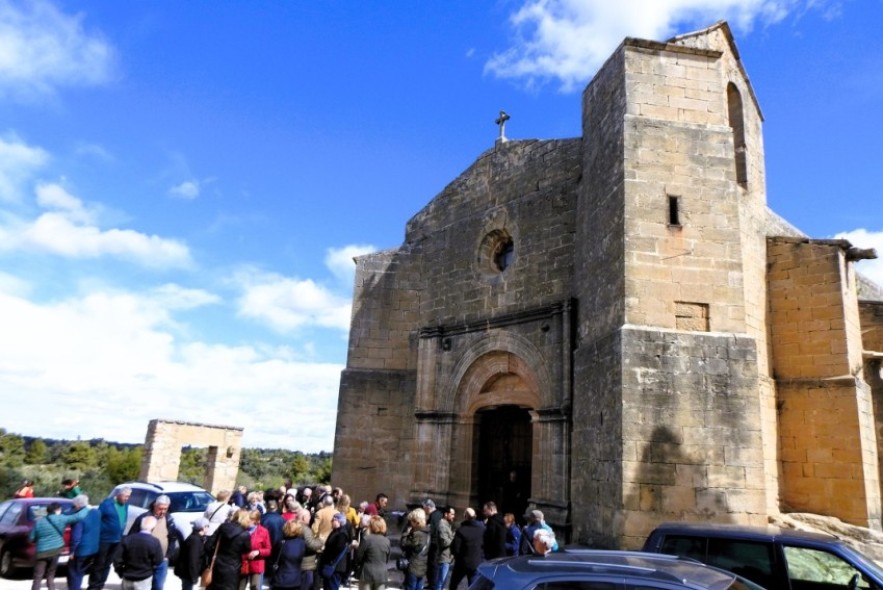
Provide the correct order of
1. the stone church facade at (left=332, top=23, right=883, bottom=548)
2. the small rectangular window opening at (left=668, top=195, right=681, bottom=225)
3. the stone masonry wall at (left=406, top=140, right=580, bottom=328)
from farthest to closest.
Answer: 1. the stone masonry wall at (left=406, top=140, right=580, bottom=328)
2. the small rectangular window opening at (left=668, top=195, right=681, bottom=225)
3. the stone church facade at (left=332, top=23, right=883, bottom=548)

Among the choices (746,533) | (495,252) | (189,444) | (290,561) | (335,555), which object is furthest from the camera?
(189,444)

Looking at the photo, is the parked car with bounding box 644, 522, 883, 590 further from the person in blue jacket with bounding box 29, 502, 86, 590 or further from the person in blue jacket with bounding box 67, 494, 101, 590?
the person in blue jacket with bounding box 29, 502, 86, 590

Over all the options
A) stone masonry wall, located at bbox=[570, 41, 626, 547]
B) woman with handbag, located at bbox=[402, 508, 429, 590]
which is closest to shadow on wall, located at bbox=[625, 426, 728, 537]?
stone masonry wall, located at bbox=[570, 41, 626, 547]

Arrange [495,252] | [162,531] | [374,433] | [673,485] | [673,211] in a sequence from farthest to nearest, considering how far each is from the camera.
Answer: [374,433] → [495,252] → [673,211] → [673,485] → [162,531]

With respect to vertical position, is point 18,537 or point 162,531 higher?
point 162,531

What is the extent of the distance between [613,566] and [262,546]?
4.25m

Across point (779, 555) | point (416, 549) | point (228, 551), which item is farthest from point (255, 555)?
point (779, 555)

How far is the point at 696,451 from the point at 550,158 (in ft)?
20.6

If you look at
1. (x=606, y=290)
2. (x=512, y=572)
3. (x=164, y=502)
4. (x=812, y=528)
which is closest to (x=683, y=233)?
(x=606, y=290)

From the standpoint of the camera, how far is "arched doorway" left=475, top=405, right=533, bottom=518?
11594mm

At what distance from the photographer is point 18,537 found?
8.13 m

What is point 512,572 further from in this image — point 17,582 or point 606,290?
point 17,582

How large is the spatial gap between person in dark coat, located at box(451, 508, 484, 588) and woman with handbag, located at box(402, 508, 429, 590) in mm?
456

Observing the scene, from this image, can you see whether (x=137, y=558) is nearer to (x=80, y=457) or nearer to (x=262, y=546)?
(x=262, y=546)
